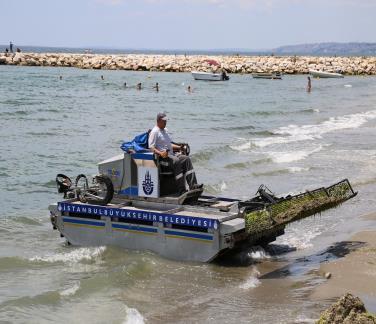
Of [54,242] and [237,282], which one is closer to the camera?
[237,282]

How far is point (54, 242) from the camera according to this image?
14547mm

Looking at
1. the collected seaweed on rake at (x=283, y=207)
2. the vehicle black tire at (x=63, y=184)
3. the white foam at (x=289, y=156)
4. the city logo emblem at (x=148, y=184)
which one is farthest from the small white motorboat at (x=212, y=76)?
the city logo emblem at (x=148, y=184)

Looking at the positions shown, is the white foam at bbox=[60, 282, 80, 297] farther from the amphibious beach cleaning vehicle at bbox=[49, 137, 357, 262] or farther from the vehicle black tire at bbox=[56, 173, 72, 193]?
the vehicle black tire at bbox=[56, 173, 72, 193]

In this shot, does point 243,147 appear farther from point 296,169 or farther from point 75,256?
point 75,256

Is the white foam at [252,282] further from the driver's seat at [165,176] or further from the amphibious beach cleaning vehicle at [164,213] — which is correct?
the driver's seat at [165,176]

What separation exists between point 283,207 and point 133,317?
12.0 feet

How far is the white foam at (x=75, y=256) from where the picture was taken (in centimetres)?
1300

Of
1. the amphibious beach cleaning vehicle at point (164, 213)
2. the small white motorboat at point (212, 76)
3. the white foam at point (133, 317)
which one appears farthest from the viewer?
the small white motorboat at point (212, 76)

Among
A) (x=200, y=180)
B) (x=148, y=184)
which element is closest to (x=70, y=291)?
(x=148, y=184)

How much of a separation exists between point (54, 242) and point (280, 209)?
4761mm

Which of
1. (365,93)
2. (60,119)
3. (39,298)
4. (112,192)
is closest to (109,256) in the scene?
(112,192)

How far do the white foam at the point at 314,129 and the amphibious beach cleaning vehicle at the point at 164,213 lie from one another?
1612cm

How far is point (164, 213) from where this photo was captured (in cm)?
1220

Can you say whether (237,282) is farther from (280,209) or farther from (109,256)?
(109,256)
